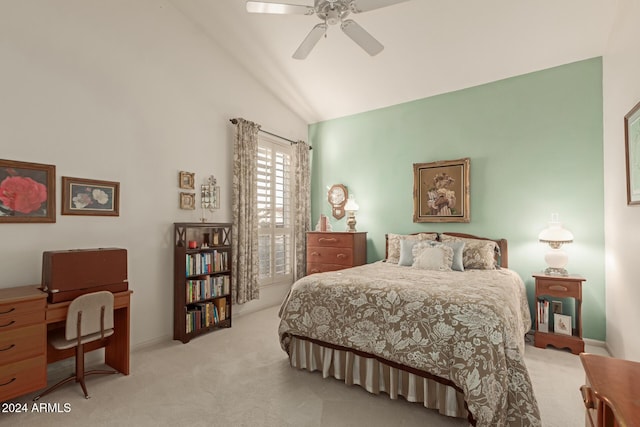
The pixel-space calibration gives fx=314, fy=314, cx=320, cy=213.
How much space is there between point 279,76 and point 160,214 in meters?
2.62

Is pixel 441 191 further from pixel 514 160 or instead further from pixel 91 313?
pixel 91 313

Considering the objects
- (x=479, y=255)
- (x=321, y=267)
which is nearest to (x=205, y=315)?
(x=321, y=267)

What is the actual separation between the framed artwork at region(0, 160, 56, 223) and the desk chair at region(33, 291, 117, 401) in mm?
882

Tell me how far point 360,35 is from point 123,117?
2467 millimetres

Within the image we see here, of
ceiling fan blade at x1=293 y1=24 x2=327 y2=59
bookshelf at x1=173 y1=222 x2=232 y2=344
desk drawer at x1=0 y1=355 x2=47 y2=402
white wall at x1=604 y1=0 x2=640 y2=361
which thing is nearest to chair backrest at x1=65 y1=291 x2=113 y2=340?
desk drawer at x1=0 y1=355 x2=47 y2=402

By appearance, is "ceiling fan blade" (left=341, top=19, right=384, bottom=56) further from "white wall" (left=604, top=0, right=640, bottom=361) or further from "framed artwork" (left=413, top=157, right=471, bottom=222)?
"framed artwork" (left=413, top=157, right=471, bottom=222)

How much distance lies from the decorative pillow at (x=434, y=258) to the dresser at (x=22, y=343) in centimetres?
345

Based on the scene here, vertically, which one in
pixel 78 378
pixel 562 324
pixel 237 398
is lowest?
pixel 237 398

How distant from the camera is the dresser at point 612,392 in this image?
0.91m

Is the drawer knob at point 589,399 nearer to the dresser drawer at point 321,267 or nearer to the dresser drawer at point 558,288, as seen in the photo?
the dresser drawer at point 558,288

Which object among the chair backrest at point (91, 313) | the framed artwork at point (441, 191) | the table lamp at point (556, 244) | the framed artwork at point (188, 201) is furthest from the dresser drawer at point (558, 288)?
the chair backrest at point (91, 313)

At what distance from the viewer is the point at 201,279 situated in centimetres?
376

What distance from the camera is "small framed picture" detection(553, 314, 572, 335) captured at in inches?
130

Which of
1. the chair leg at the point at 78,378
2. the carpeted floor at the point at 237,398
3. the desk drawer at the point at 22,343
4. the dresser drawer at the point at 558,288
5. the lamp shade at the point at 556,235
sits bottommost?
the carpeted floor at the point at 237,398
